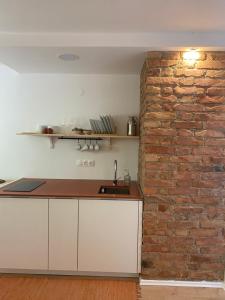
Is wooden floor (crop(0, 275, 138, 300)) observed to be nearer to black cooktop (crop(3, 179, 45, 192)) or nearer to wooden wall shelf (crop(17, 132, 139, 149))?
black cooktop (crop(3, 179, 45, 192))

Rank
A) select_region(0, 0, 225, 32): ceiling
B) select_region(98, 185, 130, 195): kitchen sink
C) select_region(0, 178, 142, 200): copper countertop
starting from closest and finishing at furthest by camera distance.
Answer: select_region(0, 0, 225, 32): ceiling, select_region(0, 178, 142, 200): copper countertop, select_region(98, 185, 130, 195): kitchen sink

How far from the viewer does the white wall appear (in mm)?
3291

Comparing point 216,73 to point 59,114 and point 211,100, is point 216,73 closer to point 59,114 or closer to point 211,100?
point 211,100

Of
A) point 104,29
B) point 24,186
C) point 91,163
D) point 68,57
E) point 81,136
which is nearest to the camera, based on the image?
point 104,29

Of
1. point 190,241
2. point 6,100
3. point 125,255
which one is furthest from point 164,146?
point 6,100

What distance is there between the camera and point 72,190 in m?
2.67

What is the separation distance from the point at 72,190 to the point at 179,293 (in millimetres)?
1469

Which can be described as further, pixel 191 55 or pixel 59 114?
pixel 59 114

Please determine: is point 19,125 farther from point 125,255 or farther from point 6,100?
point 125,255

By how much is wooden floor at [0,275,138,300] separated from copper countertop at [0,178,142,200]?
2.88ft

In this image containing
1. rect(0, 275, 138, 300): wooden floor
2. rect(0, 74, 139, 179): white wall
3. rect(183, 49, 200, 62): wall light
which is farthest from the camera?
rect(0, 74, 139, 179): white wall

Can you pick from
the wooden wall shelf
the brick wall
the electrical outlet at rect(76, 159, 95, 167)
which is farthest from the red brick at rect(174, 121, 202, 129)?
the electrical outlet at rect(76, 159, 95, 167)

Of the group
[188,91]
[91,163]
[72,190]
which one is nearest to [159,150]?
[188,91]

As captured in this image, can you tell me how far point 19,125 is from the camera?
132 inches
